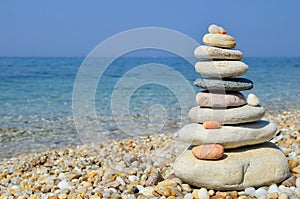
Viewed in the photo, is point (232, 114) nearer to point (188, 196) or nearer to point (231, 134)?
point (231, 134)

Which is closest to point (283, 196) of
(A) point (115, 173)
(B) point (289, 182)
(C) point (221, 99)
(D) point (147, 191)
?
(B) point (289, 182)

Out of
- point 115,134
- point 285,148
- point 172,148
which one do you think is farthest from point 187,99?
point 285,148

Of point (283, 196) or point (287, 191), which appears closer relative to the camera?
point (283, 196)

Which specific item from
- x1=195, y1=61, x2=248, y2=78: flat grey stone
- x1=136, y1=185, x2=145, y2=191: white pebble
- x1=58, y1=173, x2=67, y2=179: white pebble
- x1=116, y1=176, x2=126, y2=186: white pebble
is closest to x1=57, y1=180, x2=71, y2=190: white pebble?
x1=58, y1=173, x2=67, y2=179: white pebble

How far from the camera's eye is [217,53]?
4.62m

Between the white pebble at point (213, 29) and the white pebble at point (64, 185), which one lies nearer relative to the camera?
the white pebble at point (213, 29)

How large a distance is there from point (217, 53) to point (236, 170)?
151 cm

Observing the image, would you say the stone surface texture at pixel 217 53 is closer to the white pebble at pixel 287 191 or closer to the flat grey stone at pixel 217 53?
the flat grey stone at pixel 217 53

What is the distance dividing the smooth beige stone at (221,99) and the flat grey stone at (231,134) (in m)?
0.30

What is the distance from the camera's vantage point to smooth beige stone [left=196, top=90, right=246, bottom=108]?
464 cm

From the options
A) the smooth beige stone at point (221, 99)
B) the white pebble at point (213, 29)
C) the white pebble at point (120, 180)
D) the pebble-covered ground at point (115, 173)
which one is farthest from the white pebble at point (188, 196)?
the white pebble at point (213, 29)

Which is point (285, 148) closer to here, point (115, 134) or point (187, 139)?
point (187, 139)

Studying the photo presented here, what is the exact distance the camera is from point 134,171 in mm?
5387

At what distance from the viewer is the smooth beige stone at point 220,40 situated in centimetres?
468
